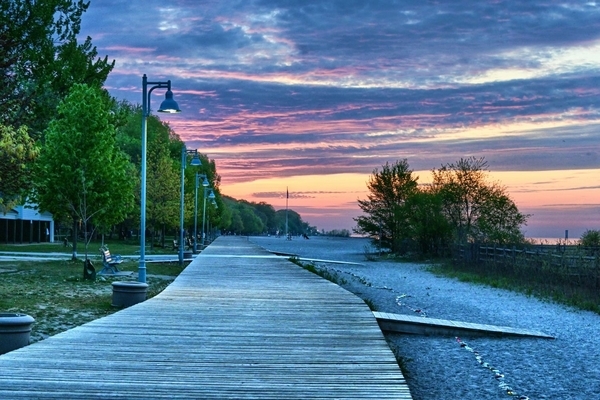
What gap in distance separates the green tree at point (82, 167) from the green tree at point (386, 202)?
2888cm

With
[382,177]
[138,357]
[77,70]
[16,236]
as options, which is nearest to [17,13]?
[77,70]

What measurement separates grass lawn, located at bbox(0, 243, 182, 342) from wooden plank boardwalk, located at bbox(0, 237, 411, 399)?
2075 millimetres

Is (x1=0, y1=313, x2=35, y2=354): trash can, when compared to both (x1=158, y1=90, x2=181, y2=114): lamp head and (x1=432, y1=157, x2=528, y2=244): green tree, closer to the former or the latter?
(x1=158, y1=90, x2=181, y2=114): lamp head

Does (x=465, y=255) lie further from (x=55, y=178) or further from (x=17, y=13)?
(x=17, y=13)

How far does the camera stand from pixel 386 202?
58750mm

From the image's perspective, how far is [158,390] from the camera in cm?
657

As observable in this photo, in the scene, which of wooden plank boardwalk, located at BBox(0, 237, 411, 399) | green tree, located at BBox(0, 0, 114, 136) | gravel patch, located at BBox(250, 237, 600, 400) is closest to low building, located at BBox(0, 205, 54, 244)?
green tree, located at BBox(0, 0, 114, 136)

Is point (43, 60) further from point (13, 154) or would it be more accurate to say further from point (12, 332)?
point (12, 332)

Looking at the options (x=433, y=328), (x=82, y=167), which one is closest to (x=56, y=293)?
(x=433, y=328)

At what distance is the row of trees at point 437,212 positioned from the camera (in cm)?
4700

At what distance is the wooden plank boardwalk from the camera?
6.59 meters

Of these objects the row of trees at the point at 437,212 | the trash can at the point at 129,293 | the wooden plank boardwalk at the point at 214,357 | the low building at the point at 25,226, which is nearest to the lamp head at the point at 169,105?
the trash can at the point at 129,293

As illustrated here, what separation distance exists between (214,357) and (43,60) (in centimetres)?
3086

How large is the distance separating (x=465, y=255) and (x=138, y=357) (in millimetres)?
36805
